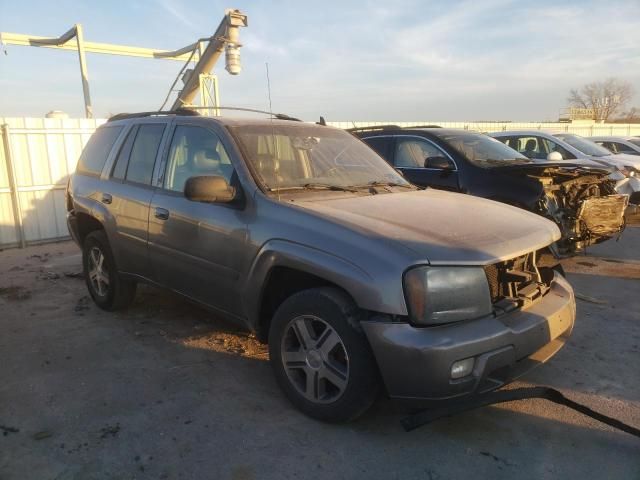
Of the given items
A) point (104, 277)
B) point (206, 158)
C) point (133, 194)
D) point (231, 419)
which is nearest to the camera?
point (231, 419)

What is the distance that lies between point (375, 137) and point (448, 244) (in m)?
4.76

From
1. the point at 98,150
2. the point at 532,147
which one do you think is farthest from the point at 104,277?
the point at 532,147

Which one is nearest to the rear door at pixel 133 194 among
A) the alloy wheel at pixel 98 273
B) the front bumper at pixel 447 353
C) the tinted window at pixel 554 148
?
the alloy wheel at pixel 98 273

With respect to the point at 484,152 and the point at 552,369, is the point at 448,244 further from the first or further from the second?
the point at 484,152

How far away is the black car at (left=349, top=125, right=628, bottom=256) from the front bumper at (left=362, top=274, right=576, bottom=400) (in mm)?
3563

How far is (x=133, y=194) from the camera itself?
4199 millimetres

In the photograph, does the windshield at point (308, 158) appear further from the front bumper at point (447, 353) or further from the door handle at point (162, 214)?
the front bumper at point (447, 353)

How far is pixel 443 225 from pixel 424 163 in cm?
372

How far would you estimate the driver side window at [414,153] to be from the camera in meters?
6.54

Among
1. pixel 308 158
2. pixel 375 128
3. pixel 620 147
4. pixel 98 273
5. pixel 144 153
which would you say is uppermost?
pixel 375 128

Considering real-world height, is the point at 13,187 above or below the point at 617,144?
below

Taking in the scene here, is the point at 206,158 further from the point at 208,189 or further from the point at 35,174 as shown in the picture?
the point at 35,174

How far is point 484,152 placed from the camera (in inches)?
261

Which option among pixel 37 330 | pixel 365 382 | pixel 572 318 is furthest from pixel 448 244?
pixel 37 330
